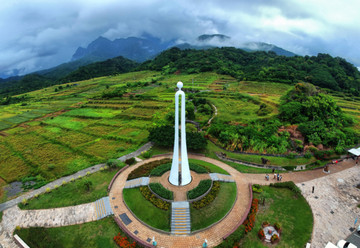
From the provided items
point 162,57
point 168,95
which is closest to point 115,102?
point 168,95

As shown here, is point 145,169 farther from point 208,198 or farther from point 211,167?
point 208,198

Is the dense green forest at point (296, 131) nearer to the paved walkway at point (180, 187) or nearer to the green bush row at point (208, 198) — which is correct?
the paved walkway at point (180, 187)

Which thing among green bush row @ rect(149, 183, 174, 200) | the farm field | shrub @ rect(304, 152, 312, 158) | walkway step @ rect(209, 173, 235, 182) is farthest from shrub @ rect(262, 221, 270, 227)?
shrub @ rect(304, 152, 312, 158)

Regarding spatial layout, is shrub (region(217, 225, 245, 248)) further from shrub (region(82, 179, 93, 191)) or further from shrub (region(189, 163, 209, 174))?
shrub (region(82, 179, 93, 191))

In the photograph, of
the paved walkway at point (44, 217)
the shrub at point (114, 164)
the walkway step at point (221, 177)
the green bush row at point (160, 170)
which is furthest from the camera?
the shrub at point (114, 164)

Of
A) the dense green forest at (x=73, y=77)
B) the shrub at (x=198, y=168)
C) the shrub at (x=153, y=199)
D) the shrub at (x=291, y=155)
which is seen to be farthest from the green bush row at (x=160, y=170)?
the dense green forest at (x=73, y=77)

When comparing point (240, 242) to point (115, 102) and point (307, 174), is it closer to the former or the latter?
point (307, 174)
